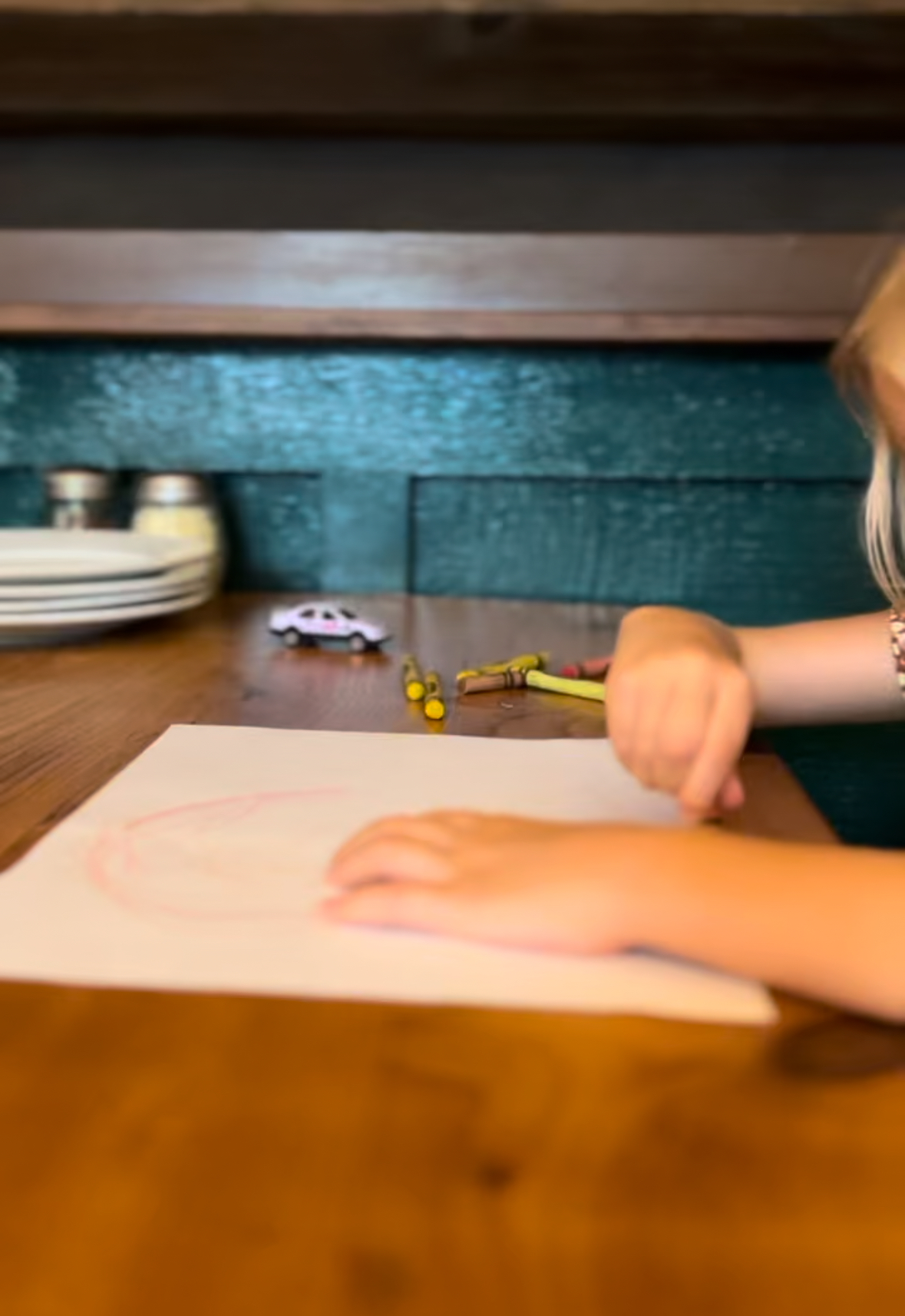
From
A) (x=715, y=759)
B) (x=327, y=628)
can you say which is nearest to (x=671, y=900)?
(x=715, y=759)

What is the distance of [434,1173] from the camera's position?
314 millimetres

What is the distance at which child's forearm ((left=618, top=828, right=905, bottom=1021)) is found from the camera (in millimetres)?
415

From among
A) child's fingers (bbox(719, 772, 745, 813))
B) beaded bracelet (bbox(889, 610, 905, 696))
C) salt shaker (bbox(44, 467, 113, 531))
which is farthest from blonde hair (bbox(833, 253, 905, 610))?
salt shaker (bbox(44, 467, 113, 531))

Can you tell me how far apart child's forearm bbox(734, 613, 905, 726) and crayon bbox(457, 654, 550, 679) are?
0.17 m

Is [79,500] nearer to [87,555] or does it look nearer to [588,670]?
[87,555]

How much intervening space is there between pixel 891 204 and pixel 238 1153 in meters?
A: 1.39

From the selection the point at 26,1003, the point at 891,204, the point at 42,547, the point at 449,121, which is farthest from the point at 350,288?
the point at 26,1003

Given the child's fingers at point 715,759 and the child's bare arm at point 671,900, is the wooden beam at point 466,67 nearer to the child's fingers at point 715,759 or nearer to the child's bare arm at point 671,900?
the child's fingers at point 715,759

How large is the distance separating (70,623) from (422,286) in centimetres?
62

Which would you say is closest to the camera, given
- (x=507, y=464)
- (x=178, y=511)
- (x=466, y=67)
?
(x=466, y=67)

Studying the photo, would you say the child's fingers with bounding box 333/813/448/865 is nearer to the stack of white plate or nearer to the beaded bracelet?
the beaded bracelet

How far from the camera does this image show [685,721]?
1.90ft

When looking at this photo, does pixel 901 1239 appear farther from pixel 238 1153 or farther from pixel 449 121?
pixel 449 121

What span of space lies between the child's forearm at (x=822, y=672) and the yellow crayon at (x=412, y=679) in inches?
8.7
